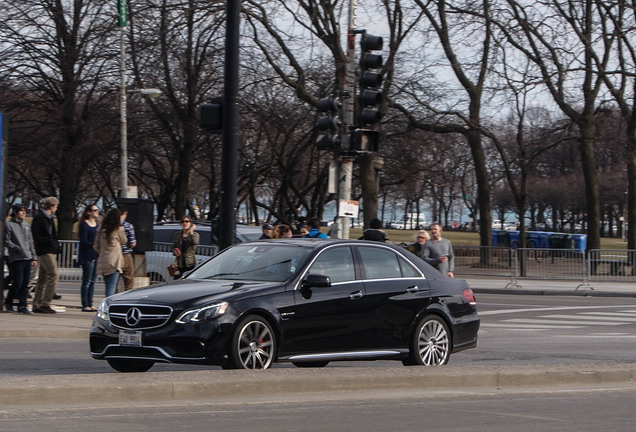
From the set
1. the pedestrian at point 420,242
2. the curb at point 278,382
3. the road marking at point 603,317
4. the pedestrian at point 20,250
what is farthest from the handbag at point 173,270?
the road marking at point 603,317

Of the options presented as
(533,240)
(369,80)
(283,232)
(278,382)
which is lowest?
(278,382)

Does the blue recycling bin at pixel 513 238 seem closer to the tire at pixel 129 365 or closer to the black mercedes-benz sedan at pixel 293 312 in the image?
the black mercedes-benz sedan at pixel 293 312

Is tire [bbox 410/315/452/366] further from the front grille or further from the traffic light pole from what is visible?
the traffic light pole

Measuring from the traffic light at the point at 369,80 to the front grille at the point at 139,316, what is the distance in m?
6.76

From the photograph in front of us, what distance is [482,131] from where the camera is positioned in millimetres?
37125

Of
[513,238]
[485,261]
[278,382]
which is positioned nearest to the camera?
[278,382]

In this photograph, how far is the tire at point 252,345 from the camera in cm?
960

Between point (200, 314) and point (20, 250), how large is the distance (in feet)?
24.8

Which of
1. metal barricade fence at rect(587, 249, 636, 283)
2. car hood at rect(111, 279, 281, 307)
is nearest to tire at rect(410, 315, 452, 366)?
car hood at rect(111, 279, 281, 307)

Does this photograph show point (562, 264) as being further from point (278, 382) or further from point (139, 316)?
point (278, 382)

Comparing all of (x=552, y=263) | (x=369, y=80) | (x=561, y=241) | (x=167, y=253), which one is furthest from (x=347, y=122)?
(x=561, y=241)

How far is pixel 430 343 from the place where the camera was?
448 inches

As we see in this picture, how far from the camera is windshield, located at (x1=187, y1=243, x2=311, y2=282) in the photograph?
10.6 meters

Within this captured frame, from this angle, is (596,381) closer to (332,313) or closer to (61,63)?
(332,313)
